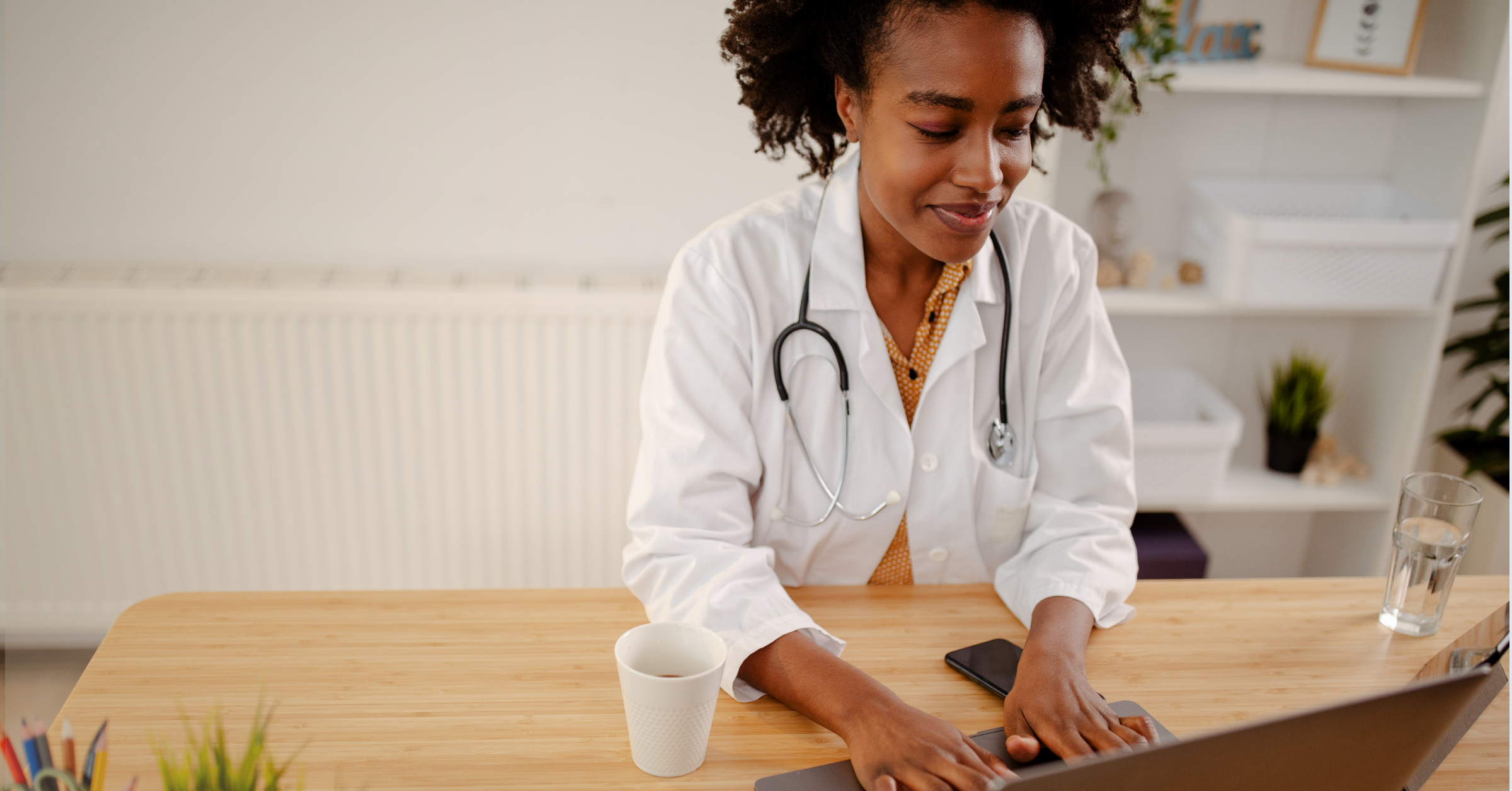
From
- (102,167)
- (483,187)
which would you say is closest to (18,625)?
(102,167)

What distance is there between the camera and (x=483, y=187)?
215cm

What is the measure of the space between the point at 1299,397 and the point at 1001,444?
132cm

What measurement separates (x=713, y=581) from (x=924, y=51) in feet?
1.95

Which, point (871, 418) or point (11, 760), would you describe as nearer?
point (11, 760)

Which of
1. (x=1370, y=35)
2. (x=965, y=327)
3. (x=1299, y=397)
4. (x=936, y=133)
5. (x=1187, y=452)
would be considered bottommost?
(x=1187, y=452)

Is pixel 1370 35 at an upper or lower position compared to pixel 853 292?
upper

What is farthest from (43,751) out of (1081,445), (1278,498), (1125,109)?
(1278,498)

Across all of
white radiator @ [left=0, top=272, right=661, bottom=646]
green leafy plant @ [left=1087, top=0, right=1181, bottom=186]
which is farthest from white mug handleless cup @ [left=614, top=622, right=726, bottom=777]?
green leafy plant @ [left=1087, top=0, right=1181, bottom=186]

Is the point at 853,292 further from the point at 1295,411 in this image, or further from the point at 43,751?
the point at 1295,411

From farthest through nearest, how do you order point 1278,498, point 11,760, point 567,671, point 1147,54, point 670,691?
1. point 1278,498
2. point 1147,54
3. point 567,671
4. point 670,691
5. point 11,760

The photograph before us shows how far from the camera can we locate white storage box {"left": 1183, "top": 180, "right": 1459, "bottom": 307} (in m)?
2.06

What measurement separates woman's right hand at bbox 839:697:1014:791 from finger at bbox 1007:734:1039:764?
0.08 ft

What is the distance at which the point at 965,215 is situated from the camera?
3.87 feet

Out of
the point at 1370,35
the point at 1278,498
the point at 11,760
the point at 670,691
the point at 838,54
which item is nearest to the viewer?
the point at 11,760
